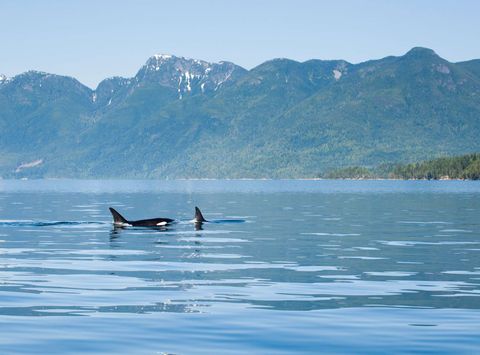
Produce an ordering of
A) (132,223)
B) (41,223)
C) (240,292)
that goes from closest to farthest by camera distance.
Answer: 1. (240,292)
2. (132,223)
3. (41,223)

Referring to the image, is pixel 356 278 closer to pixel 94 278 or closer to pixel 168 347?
pixel 94 278

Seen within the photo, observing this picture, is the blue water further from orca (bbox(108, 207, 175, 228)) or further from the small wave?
the small wave

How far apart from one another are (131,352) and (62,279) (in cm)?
1517

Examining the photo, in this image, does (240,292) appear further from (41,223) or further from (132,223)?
(41,223)

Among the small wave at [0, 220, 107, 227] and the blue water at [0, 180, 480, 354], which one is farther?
the small wave at [0, 220, 107, 227]

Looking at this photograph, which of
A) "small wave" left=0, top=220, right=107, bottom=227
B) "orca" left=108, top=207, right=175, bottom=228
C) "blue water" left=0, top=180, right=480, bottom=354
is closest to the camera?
"blue water" left=0, top=180, right=480, bottom=354

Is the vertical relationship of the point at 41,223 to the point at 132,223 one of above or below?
below

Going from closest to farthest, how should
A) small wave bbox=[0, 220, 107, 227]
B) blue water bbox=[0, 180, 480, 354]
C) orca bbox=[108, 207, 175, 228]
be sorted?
blue water bbox=[0, 180, 480, 354] < orca bbox=[108, 207, 175, 228] < small wave bbox=[0, 220, 107, 227]

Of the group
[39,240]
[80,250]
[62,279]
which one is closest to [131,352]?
[62,279]

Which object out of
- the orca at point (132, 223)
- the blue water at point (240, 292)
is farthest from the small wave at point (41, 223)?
the blue water at point (240, 292)

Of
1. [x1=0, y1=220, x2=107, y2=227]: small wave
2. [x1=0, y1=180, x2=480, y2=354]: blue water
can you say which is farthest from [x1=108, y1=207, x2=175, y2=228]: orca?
[x1=0, y1=180, x2=480, y2=354]: blue water

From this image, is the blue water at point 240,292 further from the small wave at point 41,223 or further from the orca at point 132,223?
the small wave at point 41,223

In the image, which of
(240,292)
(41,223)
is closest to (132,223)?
(41,223)

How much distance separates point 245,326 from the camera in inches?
1043
